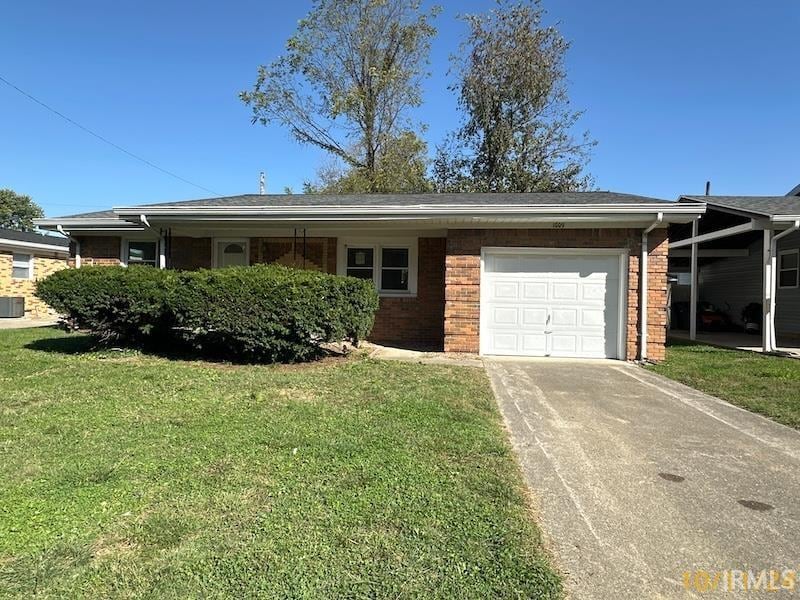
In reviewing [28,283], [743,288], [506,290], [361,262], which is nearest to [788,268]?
[743,288]

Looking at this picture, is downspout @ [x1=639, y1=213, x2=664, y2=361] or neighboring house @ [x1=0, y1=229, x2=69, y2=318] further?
neighboring house @ [x1=0, y1=229, x2=69, y2=318]

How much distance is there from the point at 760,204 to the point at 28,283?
24.1 m

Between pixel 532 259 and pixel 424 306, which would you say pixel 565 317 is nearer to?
pixel 532 259

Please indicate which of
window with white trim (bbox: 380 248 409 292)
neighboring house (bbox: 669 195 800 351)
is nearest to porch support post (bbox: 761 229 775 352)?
neighboring house (bbox: 669 195 800 351)

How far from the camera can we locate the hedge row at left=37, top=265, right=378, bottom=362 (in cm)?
748

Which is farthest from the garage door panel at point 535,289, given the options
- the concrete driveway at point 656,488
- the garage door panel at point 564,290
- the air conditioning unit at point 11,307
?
the air conditioning unit at point 11,307

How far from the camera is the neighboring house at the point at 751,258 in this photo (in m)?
10.4

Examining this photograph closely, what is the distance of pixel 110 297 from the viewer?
26.6ft

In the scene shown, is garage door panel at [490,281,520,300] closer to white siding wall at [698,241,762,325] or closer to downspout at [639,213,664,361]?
downspout at [639,213,664,361]

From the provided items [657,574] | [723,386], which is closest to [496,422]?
[657,574]

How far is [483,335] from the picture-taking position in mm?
9508

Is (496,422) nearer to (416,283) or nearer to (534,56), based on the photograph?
(416,283)

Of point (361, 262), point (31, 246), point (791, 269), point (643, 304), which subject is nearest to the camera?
point (643, 304)

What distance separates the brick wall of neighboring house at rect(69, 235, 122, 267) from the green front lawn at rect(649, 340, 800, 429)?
42.2ft
